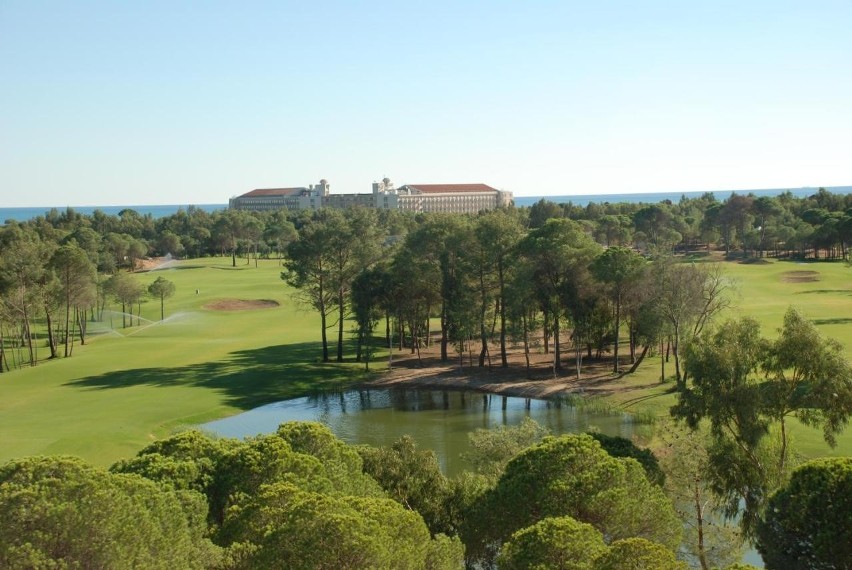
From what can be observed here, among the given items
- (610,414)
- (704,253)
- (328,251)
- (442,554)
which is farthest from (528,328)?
(704,253)

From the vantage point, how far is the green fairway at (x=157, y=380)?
38.2 meters

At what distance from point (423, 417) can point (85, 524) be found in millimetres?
30752

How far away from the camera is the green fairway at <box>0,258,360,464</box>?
125 feet

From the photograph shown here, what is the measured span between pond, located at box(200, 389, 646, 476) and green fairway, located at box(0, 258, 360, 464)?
8.68 feet

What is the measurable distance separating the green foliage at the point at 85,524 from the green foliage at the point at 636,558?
8390 millimetres

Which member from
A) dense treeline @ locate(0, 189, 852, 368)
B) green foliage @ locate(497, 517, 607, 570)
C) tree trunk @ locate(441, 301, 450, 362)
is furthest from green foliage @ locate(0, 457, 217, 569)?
tree trunk @ locate(441, 301, 450, 362)

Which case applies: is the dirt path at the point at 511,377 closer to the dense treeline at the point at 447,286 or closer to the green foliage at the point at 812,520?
the dense treeline at the point at 447,286

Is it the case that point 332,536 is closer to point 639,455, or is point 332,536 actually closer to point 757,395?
point 639,455

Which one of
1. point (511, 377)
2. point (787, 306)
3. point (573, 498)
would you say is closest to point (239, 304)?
point (511, 377)

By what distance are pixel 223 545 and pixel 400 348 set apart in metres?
46.4

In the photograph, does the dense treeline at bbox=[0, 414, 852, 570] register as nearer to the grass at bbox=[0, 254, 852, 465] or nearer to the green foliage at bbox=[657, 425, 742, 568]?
the green foliage at bbox=[657, 425, 742, 568]

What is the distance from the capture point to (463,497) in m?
23.2

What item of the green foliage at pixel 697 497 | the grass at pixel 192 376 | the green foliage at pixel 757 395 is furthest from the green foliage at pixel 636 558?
the grass at pixel 192 376

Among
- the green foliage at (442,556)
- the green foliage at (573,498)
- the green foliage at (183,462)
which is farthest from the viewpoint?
the green foliage at (183,462)
